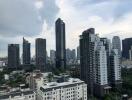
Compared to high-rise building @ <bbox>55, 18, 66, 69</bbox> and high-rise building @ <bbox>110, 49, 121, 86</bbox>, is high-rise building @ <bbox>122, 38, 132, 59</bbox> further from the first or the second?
high-rise building @ <bbox>110, 49, 121, 86</bbox>

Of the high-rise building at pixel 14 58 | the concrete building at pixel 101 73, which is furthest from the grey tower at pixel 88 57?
the high-rise building at pixel 14 58

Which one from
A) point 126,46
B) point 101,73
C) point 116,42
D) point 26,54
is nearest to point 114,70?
point 101,73

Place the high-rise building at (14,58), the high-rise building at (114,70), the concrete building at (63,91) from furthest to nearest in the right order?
the high-rise building at (14,58) → the high-rise building at (114,70) → the concrete building at (63,91)

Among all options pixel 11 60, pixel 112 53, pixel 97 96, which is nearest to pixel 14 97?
pixel 97 96

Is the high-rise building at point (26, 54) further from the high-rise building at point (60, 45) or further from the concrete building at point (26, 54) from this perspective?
the high-rise building at point (60, 45)

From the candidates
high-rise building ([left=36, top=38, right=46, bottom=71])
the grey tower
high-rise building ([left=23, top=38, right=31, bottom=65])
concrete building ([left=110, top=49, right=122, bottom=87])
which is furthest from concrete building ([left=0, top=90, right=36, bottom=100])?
high-rise building ([left=23, top=38, right=31, bottom=65])

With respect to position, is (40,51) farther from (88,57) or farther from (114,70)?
(114,70)
